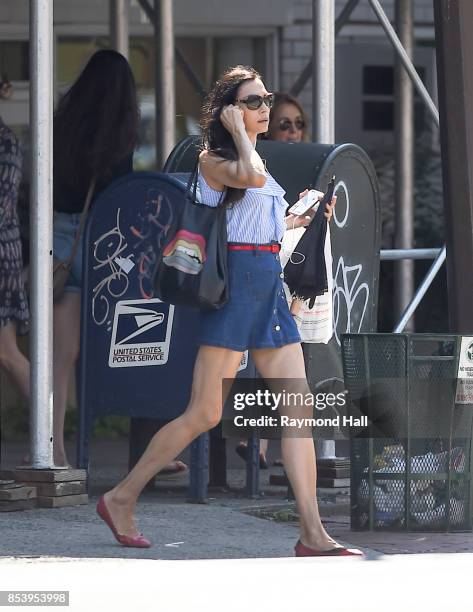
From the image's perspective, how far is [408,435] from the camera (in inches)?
292

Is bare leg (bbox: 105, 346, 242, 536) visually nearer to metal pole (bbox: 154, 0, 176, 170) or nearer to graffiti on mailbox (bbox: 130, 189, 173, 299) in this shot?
graffiti on mailbox (bbox: 130, 189, 173, 299)

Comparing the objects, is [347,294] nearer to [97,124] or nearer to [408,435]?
[408,435]

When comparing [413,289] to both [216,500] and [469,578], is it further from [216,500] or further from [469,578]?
[469,578]

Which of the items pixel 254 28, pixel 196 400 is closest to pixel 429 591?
pixel 196 400

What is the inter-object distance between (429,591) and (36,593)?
135cm

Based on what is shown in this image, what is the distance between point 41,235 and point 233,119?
142 cm

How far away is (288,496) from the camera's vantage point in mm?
8414

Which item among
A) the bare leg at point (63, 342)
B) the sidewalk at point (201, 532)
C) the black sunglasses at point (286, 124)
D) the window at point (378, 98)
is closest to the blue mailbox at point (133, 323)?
the bare leg at point (63, 342)

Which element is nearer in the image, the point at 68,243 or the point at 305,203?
the point at 305,203

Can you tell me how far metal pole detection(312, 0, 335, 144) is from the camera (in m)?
8.82

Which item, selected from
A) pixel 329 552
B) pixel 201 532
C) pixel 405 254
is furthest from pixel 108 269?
pixel 405 254

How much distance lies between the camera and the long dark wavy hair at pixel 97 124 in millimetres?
8266

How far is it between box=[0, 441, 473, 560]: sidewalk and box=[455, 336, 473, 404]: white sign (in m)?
0.59

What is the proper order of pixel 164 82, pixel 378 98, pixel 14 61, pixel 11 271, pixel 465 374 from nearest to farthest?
pixel 465 374, pixel 11 271, pixel 164 82, pixel 14 61, pixel 378 98
